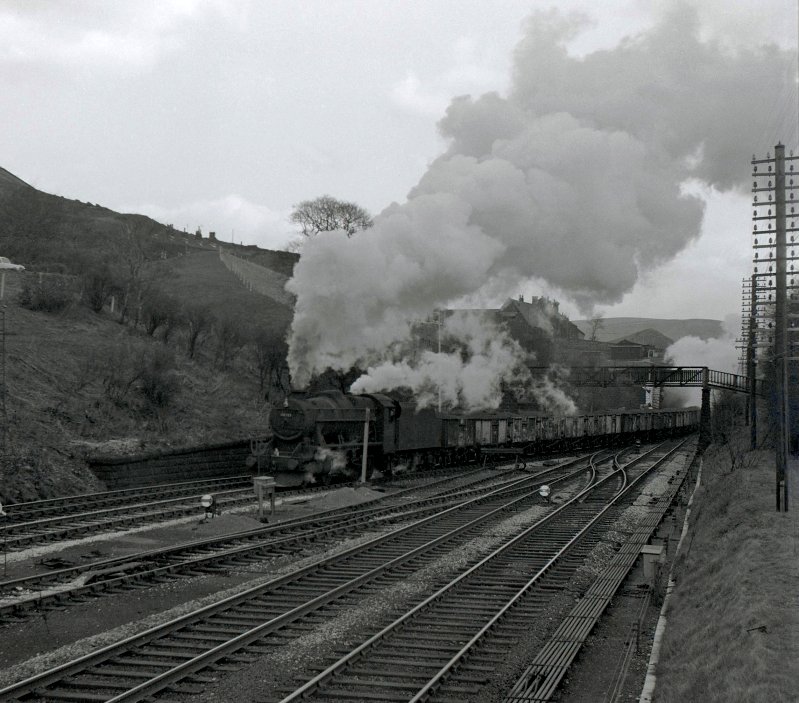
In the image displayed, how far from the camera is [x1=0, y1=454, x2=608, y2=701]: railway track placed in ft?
25.8

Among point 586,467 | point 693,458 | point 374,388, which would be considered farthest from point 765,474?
point 693,458

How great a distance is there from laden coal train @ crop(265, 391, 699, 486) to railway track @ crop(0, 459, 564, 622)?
2832mm

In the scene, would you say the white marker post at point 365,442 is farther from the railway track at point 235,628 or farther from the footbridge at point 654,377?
the footbridge at point 654,377

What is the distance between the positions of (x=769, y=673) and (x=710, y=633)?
6.01 ft

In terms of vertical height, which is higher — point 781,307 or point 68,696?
point 781,307

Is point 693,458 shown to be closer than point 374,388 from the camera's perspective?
No

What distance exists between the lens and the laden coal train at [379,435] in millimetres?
23375

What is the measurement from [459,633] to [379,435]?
16.6 metres

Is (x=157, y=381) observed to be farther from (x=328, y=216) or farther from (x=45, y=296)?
(x=328, y=216)

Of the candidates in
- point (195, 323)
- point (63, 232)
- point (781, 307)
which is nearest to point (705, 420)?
point (195, 323)

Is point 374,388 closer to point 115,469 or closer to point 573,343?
point 115,469

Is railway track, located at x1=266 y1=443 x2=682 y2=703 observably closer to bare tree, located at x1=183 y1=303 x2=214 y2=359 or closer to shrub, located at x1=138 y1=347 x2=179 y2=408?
shrub, located at x1=138 y1=347 x2=179 y2=408

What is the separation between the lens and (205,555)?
14180 millimetres

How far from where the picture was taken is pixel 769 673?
7.46 meters
